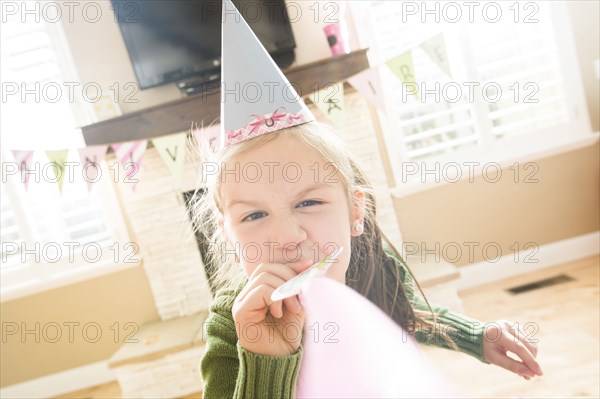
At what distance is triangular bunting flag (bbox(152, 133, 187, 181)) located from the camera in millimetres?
2408

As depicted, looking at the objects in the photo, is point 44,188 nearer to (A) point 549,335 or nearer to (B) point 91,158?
(B) point 91,158

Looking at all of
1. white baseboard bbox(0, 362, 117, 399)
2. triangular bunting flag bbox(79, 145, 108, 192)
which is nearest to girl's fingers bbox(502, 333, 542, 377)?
triangular bunting flag bbox(79, 145, 108, 192)

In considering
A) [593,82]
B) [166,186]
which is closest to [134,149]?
[166,186]

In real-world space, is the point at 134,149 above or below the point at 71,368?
above

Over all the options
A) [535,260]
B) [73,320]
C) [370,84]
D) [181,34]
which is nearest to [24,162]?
[73,320]

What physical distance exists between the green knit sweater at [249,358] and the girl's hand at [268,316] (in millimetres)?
14

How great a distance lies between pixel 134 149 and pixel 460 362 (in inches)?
71.1

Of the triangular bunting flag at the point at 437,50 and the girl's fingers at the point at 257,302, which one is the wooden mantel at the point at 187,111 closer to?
the triangular bunting flag at the point at 437,50

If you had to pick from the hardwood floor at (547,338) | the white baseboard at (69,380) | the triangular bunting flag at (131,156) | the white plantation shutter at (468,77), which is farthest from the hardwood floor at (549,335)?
the white baseboard at (69,380)

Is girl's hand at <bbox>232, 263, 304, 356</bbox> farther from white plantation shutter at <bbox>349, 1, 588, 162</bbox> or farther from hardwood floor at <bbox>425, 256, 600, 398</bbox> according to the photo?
white plantation shutter at <bbox>349, 1, 588, 162</bbox>

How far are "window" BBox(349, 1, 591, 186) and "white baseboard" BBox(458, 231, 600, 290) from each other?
56 centimetres

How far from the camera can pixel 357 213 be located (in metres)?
0.88

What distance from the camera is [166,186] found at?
2686mm

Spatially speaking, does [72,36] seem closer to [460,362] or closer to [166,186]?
[166,186]
